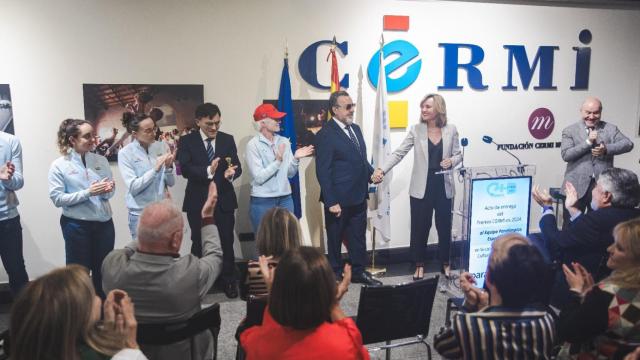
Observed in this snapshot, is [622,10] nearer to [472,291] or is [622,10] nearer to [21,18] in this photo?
[472,291]

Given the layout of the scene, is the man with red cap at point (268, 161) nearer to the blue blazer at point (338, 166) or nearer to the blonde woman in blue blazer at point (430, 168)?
the blue blazer at point (338, 166)

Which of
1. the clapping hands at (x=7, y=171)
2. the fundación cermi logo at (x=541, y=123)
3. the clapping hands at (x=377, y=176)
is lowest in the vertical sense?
the clapping hands at (x=377, y=176)

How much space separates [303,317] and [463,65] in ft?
15.4

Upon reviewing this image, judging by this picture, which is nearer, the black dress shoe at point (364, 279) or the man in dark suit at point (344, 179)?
the man in dark suit at point (344, 179)

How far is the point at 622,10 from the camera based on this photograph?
6.31m

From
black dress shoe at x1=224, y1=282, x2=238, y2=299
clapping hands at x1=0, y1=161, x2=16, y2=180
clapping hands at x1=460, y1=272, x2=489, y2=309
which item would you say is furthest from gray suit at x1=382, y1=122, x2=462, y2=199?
clapping hands at x1=0, y1=161, x2=16, y2=180

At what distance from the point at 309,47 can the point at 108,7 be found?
74.9 inches

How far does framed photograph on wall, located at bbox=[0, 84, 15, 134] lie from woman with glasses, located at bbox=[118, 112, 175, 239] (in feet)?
4.25

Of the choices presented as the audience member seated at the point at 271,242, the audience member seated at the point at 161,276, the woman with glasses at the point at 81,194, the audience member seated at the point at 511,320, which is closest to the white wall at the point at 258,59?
the woman with glasses at the point at 81,194

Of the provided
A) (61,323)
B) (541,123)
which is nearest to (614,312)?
(61,323)

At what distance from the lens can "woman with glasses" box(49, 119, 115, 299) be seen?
3.61 m

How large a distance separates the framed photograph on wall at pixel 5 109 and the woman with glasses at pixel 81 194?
1117 mm

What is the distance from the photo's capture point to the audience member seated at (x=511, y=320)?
1.78m

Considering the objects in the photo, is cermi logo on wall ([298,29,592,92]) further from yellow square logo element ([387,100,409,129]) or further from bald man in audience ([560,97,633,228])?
bald man in audience ([560,97,633,228])
